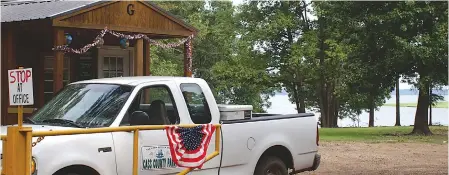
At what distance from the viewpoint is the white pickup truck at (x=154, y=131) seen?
233 inches

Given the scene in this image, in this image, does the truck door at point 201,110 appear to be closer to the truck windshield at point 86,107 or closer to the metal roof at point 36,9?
the truck windshield at point 86,107

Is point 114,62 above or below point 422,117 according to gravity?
above

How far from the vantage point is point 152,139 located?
6.57m

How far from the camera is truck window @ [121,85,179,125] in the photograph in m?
7.14

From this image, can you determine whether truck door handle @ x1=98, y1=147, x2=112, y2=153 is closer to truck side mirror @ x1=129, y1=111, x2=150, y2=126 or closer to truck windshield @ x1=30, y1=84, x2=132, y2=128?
truck windshield @ x1=30, y1=84, x2=132, y2=128

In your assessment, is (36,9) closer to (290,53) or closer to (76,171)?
(76,171)

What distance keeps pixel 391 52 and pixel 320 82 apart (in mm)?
15625

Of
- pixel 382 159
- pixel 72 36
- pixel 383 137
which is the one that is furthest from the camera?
pixel 383 137

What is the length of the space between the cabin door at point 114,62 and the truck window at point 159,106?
8.29 metres

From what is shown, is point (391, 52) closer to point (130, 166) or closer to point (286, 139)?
point (286, 139)

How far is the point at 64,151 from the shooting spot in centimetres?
571

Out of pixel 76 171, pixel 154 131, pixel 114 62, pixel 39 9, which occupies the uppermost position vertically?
pixel 39 9

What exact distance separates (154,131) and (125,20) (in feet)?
24.3

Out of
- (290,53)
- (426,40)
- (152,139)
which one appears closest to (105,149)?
(152,139)
